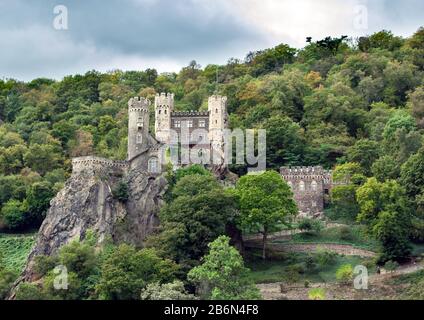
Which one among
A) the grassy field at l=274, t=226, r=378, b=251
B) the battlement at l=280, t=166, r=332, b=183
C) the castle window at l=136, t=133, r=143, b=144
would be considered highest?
the castle window at l=136, t=133, r=143, b=144

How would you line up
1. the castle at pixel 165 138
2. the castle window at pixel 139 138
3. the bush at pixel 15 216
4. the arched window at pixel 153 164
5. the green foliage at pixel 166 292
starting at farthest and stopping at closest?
the bush at pixel 15 216 < the castle window at pixel 139 138 < the arched window at pixel 153 164 < the castle at pixel 165 138 < the green foliage at pixel 166 292

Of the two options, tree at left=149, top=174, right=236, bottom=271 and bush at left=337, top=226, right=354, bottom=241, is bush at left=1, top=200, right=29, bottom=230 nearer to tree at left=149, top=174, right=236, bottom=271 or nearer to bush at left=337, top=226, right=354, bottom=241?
tree at left=149, top=174, right=236, bottom=271

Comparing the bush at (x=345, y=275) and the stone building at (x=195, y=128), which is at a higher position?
the stone building at (x=195, y=128)

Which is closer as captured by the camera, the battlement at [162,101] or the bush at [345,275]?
the bush at [345,275]

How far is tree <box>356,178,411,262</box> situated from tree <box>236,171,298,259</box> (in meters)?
6.03

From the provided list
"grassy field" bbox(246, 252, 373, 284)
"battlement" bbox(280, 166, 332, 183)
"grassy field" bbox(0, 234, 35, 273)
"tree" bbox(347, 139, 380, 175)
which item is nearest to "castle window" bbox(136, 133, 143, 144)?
"battlement" bbox(280, 166, 332, 183)

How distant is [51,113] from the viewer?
12512 centimetres

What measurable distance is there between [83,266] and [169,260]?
658 centimetres

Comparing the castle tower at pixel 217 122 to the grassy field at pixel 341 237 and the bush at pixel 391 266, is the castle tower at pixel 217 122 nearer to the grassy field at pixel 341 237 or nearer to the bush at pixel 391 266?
the grassy field at pixel 341 237

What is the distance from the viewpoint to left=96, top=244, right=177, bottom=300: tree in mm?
68062

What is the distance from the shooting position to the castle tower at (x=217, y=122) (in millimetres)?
91812

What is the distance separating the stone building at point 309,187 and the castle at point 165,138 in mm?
7197

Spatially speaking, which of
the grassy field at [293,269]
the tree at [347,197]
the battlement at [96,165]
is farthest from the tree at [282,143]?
the battlement at [96,165]
